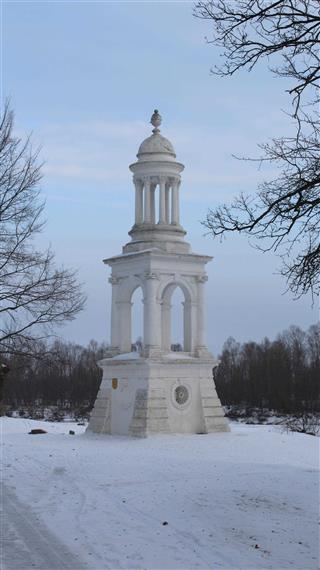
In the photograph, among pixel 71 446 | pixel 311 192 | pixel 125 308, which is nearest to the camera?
pixel 311 192

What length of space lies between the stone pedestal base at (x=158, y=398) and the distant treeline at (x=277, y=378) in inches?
1206

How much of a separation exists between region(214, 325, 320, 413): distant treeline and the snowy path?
4517cm

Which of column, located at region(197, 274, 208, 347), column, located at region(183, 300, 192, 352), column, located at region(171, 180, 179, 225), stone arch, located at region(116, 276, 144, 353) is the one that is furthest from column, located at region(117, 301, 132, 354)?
column, located at region(171, 180, 179, 225)

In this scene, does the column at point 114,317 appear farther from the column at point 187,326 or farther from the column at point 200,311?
the column at point 200,311

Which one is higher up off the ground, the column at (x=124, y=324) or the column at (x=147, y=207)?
the column at (x=147, y=207)

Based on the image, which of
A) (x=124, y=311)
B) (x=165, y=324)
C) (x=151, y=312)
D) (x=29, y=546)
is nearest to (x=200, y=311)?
(x=165, y=324)

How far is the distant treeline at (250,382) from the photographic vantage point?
6488 centimetres

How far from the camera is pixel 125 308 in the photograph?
1057 inches

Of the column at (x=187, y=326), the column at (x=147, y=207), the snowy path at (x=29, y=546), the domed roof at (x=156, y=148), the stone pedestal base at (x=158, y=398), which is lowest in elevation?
the snowy path at (x=29, y=546)

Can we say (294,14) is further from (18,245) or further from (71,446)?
(71,446)

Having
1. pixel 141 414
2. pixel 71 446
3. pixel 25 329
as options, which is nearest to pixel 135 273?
pixel 141 414

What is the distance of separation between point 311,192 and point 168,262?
1461 centimetres

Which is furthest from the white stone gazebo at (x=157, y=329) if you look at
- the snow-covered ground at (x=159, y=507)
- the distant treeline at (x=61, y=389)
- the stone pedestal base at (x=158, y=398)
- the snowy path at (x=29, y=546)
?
the distant treeline at (x=61, y=389)

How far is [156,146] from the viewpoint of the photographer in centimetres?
2662
